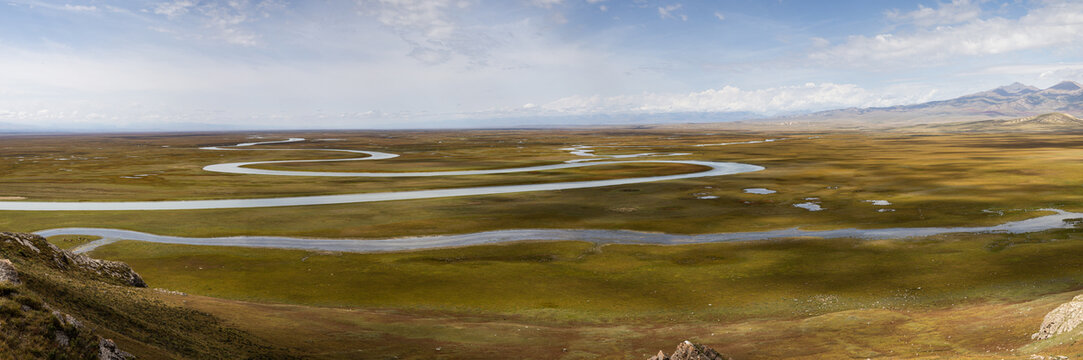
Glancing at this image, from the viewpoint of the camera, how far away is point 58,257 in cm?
2569

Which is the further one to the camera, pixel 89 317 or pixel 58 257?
pixel 58 257

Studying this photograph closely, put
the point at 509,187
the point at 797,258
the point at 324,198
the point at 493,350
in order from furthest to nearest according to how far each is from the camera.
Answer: the point at 509,187, the point at 324,198, the point at 797,258, the point at 493,350

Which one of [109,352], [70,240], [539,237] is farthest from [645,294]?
[70,240]

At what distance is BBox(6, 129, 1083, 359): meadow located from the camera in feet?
83.3

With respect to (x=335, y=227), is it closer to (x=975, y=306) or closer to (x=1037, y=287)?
(x=975, y=306)

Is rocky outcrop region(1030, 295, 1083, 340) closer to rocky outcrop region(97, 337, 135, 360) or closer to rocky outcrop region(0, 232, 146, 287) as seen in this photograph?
rocky outcrop region(97, 337, 135, 360)

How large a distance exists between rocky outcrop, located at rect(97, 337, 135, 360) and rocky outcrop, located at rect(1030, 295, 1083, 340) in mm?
29715

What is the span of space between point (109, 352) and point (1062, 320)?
30742 millimetres

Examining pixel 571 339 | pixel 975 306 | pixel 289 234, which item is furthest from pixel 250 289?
pixel 975 306

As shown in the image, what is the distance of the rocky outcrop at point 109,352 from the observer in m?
15.4

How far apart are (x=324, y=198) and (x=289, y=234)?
26758 millimetres

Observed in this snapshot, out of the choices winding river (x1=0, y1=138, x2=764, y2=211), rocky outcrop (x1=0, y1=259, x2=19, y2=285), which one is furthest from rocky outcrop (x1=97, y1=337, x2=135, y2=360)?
winding river (x1=0, y1=138, x2=764, y2=211)

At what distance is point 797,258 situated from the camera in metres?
42.6

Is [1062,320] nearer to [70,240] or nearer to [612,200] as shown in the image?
[612,200]
